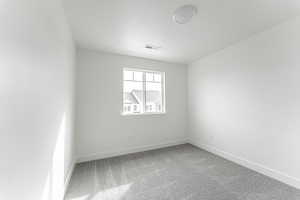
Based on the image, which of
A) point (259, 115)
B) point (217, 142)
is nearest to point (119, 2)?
point (259, 115)

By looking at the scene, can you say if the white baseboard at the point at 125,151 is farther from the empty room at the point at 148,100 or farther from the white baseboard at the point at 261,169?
the white baseboard at the point at 261,169

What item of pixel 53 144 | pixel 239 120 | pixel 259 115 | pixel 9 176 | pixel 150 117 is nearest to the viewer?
pixel 9 176

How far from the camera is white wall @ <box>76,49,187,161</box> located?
264 cm

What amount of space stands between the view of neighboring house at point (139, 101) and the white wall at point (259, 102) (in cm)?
138

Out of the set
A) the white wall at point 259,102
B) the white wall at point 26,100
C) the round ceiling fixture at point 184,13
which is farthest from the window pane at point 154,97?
the white wall at point 26,100

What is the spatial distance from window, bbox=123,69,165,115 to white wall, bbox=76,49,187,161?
0.18m

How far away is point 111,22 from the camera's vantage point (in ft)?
6.12

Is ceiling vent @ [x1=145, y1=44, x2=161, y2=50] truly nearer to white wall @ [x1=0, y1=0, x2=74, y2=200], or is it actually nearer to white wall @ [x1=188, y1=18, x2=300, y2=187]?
white wall @ [x1=188, y1=18, x2=300, y2=187]

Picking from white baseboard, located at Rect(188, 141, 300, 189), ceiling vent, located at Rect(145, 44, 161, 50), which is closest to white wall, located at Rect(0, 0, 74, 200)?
ceiling vent, located at Rect(145, 44, 161, 50)

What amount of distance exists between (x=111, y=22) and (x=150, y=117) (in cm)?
228

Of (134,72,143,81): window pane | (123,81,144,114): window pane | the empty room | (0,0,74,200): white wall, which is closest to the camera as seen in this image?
(0,0,74,200): white wall

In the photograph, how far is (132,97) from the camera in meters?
3.31

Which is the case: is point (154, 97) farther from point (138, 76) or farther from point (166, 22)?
point (166, 22)

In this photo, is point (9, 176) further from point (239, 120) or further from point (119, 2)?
point (239, 120)
